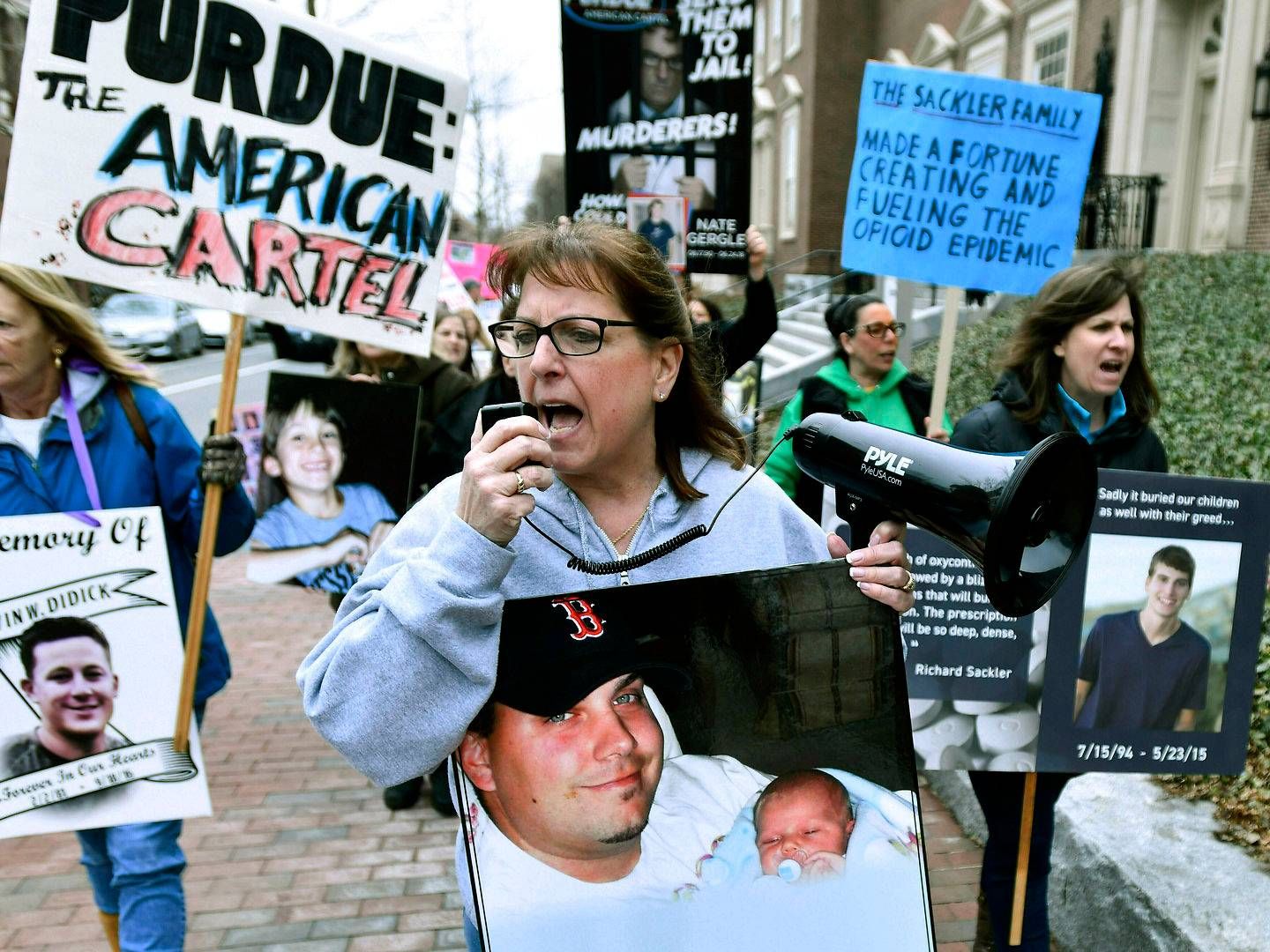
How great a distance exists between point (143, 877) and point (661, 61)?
4.39m

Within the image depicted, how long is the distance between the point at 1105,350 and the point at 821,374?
1731 mm

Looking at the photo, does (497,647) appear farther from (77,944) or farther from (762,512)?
(77,944)

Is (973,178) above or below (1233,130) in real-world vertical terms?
below

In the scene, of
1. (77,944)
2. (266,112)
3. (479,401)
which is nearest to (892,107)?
(479,401)

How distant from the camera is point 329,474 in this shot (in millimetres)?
4121

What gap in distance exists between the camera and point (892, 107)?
4.11 meters

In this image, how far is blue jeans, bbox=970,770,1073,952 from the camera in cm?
274

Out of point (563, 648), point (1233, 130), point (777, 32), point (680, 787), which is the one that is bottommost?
point (680, 787)

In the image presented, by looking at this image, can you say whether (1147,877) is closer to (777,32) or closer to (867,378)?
(867,378)

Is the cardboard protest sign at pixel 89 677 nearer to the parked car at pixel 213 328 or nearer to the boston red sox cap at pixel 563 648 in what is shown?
the boston red sox cap at pixel 563 648

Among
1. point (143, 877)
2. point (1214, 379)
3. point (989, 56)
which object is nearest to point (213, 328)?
point (989, 56)

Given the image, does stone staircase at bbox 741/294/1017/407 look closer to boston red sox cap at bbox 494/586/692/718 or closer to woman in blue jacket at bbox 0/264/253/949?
woman in blue jacket at bbox 0/264/253/949

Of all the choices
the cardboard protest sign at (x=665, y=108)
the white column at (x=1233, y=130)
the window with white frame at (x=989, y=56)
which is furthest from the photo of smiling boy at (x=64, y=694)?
the window with white frame at (x=989, y=56)

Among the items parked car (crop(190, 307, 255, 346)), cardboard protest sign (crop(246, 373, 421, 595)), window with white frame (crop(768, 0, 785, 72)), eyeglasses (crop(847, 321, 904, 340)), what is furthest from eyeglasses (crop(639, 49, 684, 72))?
window with white frame (crop(768, 0, 785, 72))
